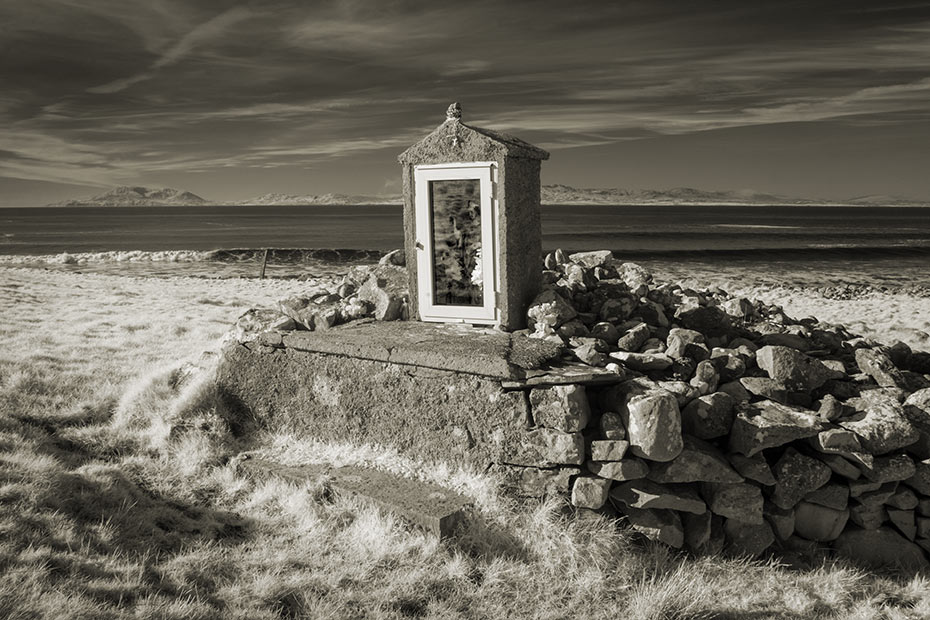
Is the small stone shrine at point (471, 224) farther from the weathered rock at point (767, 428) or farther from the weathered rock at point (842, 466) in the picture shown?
the weathered rock at point (842, 466)

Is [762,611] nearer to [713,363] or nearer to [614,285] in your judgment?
[713,363]

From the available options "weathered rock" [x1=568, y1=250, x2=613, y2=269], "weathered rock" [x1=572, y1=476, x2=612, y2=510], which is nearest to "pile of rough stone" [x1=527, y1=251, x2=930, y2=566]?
"weathered rock" [x1=572, y1=476, x2=612, y2=510]

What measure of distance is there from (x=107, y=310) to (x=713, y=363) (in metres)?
14.3

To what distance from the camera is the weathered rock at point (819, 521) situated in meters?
5.55

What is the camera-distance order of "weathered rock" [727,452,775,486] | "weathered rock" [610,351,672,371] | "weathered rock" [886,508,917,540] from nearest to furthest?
"weathered rock" [727,452,775,486] → "weathered rock" [886,508,917,540] → "weathered rock" [610,351,672,371]

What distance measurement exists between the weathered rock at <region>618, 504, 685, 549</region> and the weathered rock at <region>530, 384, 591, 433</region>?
0.74 metres

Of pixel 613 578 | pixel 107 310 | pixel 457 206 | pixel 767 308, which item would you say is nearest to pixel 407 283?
pixel 457 206

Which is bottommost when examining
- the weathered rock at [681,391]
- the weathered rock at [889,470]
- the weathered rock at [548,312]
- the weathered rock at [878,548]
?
the weathered rock at [878,548]

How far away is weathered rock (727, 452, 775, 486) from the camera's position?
5.39m

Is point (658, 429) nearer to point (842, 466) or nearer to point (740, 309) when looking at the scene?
point (842, 466)

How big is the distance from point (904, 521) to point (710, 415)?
5.84 ft

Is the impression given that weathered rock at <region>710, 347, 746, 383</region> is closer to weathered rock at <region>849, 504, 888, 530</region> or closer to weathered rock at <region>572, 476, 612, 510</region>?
weathered rock at <region>849, 504, 888, 530</region>

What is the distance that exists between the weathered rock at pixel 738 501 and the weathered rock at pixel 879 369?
209 cm

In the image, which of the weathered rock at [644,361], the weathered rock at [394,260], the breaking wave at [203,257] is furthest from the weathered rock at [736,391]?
the breaking wave at [203,257]
